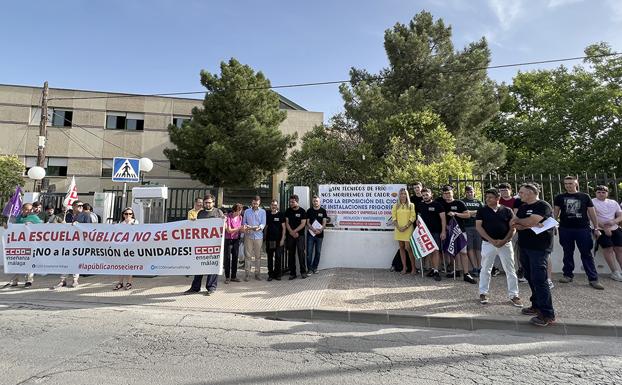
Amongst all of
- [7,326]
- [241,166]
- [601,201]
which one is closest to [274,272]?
[7,326]

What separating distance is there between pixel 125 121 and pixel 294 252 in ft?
78.5

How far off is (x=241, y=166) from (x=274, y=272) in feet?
39.9

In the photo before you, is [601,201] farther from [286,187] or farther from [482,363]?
[286,187]

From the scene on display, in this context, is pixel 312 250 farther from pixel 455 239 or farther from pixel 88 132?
pixel 88 132

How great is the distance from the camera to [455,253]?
7.85m

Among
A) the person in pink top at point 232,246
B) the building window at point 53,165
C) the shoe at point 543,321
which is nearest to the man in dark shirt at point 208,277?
the person in pink top at point 232,246

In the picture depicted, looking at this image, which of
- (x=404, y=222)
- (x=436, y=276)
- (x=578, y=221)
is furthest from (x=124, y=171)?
(x=578, y=221)

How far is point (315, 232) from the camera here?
28.9 feet

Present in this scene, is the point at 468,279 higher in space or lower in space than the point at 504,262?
lower

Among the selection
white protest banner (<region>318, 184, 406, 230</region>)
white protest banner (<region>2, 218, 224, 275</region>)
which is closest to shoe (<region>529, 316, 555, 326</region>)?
white protest banner (<region>318, 184, 406, 230</region>)

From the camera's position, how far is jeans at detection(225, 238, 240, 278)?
827cm

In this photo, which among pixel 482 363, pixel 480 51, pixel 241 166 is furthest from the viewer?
pixel 241 166

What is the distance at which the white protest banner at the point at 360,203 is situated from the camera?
934 cm

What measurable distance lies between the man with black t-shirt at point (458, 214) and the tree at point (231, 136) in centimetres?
1360
